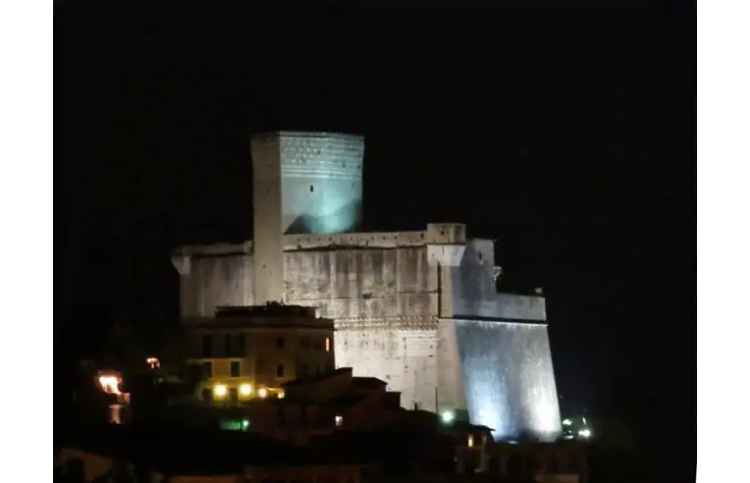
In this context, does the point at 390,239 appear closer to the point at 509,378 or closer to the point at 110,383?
the point at 509,378

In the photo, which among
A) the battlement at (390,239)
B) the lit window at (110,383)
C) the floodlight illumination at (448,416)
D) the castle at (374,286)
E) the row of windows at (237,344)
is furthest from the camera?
the castle at (374,286)

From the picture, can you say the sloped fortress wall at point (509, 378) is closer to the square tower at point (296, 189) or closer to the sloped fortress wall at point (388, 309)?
the sloped fortress wall at point (388, 309)

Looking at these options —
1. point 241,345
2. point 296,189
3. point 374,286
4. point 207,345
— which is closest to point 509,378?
point 374,286

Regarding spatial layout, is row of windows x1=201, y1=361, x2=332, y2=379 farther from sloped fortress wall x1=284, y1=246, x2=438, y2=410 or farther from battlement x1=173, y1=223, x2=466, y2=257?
battlement x1=173, y1=223, x2=466, y2=257

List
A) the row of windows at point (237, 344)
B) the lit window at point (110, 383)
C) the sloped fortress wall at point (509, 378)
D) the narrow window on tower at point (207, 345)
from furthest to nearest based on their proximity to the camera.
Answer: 1. the sloped fortress wall at point (509, 378)
2. the narrow window on tower at point (207, 345)
3. the row of windows at point (237, 344)
4. the lit window at point (110, 383)

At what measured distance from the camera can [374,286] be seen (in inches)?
2383

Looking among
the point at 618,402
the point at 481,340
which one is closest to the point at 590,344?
the point at 618,402

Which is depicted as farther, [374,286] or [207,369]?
[374,286]

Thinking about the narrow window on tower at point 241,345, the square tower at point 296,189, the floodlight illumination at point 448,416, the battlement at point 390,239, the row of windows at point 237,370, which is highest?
the square tower at point 296,189

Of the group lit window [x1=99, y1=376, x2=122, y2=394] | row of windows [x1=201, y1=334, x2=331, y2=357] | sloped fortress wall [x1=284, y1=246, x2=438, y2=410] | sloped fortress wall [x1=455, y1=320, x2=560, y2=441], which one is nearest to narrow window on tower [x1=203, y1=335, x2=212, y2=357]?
row of windows [x1=201, y1=334, x2=331, y2=357]

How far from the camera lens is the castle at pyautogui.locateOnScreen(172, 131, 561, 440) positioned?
198 ft

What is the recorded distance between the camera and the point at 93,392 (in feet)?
190

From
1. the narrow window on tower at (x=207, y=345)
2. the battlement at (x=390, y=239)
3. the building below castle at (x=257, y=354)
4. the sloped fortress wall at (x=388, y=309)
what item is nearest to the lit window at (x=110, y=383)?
the building below castle at (x=257, y=354)

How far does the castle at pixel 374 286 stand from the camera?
60.5 meters
